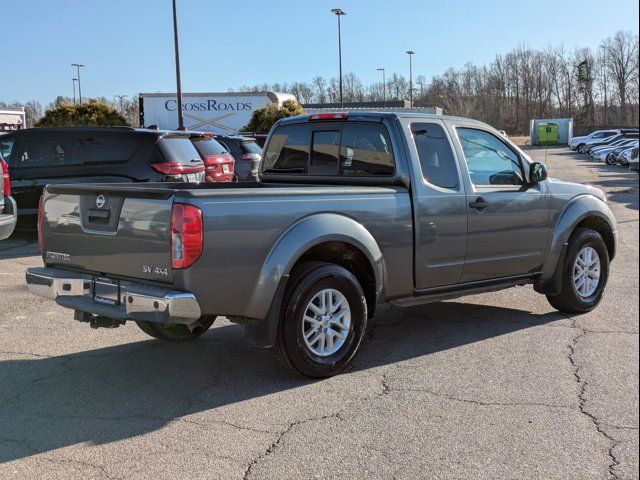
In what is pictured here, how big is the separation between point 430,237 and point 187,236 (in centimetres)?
212

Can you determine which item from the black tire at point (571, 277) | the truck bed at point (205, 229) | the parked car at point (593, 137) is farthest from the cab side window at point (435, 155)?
the parked car at point (593, 137)

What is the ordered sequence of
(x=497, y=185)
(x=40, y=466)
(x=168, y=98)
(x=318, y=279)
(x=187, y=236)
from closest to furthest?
(x=40, y=466) < (x=187, y=236) < (x=318, y=279) < (x=497, y=185) < (x=168, y=98)

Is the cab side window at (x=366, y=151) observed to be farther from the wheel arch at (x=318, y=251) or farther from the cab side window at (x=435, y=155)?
the wheel arch at (x=318, y=251)

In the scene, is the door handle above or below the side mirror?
below

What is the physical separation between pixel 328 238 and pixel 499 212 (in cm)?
192

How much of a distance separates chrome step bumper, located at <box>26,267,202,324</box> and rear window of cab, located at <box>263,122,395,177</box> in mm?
2130

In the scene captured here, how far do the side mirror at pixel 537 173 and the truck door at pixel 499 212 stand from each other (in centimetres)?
7

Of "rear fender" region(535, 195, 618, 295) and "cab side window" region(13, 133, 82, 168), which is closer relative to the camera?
"rear fender" region(535, 195, 618, 295)

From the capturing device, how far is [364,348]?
5.53 meters

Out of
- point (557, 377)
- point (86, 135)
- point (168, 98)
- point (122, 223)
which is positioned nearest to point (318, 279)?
point (122, 223)

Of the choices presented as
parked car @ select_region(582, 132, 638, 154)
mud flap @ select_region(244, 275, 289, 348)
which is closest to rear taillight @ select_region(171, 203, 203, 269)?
mud flap @ select_region(244, 275, 289, 348)

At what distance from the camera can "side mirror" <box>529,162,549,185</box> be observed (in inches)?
237

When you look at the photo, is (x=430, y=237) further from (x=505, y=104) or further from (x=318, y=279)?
(x=505, y=104)

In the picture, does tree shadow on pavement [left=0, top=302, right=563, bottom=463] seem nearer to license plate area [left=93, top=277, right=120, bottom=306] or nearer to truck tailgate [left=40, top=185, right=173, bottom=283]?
license plate area [left=93, top=277, right=120, bottom=306]
